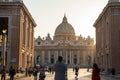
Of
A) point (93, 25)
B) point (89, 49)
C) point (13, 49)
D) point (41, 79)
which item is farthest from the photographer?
point (89, 49)

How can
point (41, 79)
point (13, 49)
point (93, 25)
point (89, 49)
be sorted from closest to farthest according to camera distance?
point (41, 79)
point (13, 49)
point (93, 25)
point (89, 49)

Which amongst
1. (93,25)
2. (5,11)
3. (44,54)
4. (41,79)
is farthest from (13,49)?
(44,54)

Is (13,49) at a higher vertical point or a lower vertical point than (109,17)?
lower

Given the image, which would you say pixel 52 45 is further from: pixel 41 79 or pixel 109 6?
pixel 41 79

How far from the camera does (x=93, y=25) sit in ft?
337

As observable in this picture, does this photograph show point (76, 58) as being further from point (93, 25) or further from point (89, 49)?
point (93, 25)

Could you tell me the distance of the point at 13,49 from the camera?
6153 cm

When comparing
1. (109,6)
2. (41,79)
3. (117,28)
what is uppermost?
(109,6)

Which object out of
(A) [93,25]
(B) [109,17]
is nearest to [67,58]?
(A) [93,25]

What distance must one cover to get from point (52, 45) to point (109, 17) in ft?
410

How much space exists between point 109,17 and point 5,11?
60.3ft

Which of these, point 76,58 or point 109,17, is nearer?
point 109,17

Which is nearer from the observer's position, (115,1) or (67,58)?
(115,1)

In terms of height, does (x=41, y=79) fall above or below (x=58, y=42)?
below
